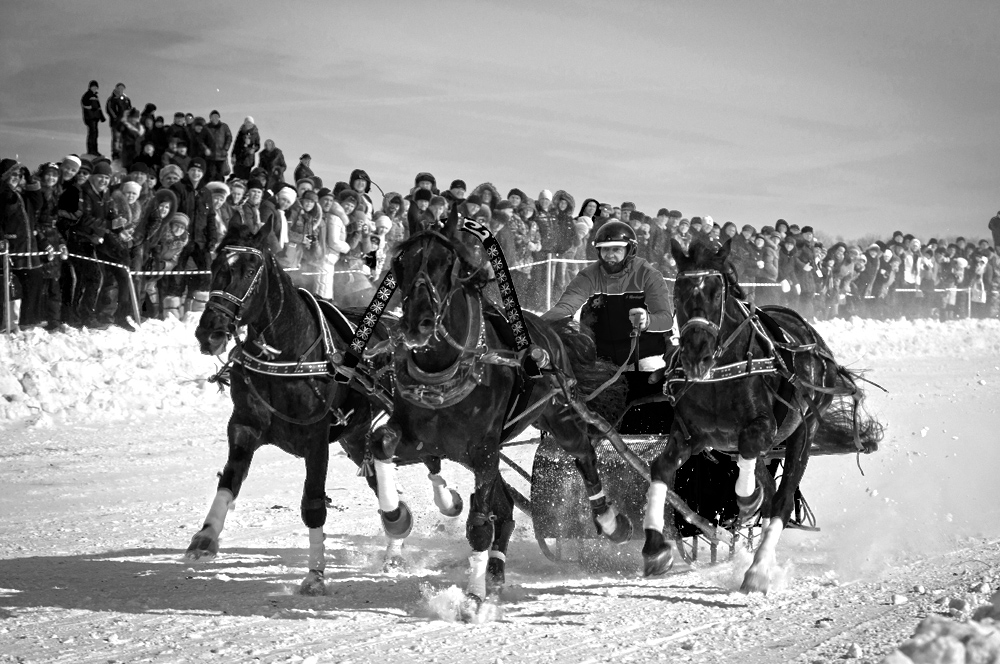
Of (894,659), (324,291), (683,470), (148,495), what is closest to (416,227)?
(683,470)

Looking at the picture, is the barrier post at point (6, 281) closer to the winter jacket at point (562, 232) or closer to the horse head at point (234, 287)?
the horse head at point (234, 287)

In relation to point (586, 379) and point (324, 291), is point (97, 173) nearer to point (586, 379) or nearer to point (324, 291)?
point (324, 291)

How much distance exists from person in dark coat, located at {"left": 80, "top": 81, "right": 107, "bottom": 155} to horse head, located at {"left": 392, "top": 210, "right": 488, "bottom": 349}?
43.1 feet

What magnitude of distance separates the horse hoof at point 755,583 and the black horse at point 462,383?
144 centimetres

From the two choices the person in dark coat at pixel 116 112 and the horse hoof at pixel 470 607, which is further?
the person in dark coat at pixel 116 112

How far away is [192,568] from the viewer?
24.4ft

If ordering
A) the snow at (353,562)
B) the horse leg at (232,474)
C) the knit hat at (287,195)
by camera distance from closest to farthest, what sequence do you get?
the snow at (353,562)
the horse leg at (232,474)
the knit hat at (287,195)

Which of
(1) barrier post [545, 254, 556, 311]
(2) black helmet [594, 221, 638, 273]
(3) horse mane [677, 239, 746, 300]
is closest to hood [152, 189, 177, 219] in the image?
(1) barrier post [545, 254, 556, 311]

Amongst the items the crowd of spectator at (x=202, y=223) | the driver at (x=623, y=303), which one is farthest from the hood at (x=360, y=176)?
the driver at (x=623, y=303)

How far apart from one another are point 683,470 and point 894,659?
11.9ft

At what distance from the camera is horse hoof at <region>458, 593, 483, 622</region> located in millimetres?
6145

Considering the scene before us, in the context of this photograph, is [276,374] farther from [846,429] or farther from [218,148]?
[218,148]

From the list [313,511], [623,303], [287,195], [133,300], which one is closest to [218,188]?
[287,195]

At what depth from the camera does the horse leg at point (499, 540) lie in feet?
21.9
